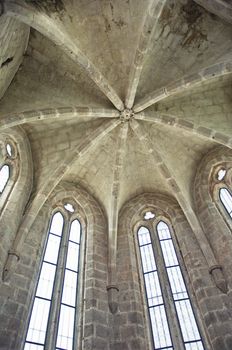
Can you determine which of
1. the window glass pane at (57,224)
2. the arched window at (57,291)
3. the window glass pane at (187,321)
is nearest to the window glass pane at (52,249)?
the arched window at (57,291)

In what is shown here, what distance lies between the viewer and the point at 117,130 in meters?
11.4

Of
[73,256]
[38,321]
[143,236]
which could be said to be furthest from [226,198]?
[38,321]

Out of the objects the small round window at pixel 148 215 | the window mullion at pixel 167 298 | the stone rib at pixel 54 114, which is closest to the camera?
the window mullion at pixel 167 298

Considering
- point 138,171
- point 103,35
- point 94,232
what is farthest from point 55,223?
point 103,35

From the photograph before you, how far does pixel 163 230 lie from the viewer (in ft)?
35.7

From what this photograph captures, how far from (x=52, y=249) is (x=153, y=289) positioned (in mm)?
3110

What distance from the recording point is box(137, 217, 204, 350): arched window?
7.97m

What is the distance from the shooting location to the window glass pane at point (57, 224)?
33.2 ft

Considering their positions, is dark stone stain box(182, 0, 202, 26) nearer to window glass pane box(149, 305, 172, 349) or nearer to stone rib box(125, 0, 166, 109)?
stone rib box(125, 0, 166, 109)

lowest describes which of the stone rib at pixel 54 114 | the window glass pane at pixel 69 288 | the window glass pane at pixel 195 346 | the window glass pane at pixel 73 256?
the window glass pane at pixel 195 346

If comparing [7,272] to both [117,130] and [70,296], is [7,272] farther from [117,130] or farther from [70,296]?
[117,130]

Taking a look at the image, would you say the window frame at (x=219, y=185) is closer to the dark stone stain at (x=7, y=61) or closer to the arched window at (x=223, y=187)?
the arched window at (x=223, y=187)

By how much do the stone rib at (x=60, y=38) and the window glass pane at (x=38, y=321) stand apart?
619 cm

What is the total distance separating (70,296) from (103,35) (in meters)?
7.48
